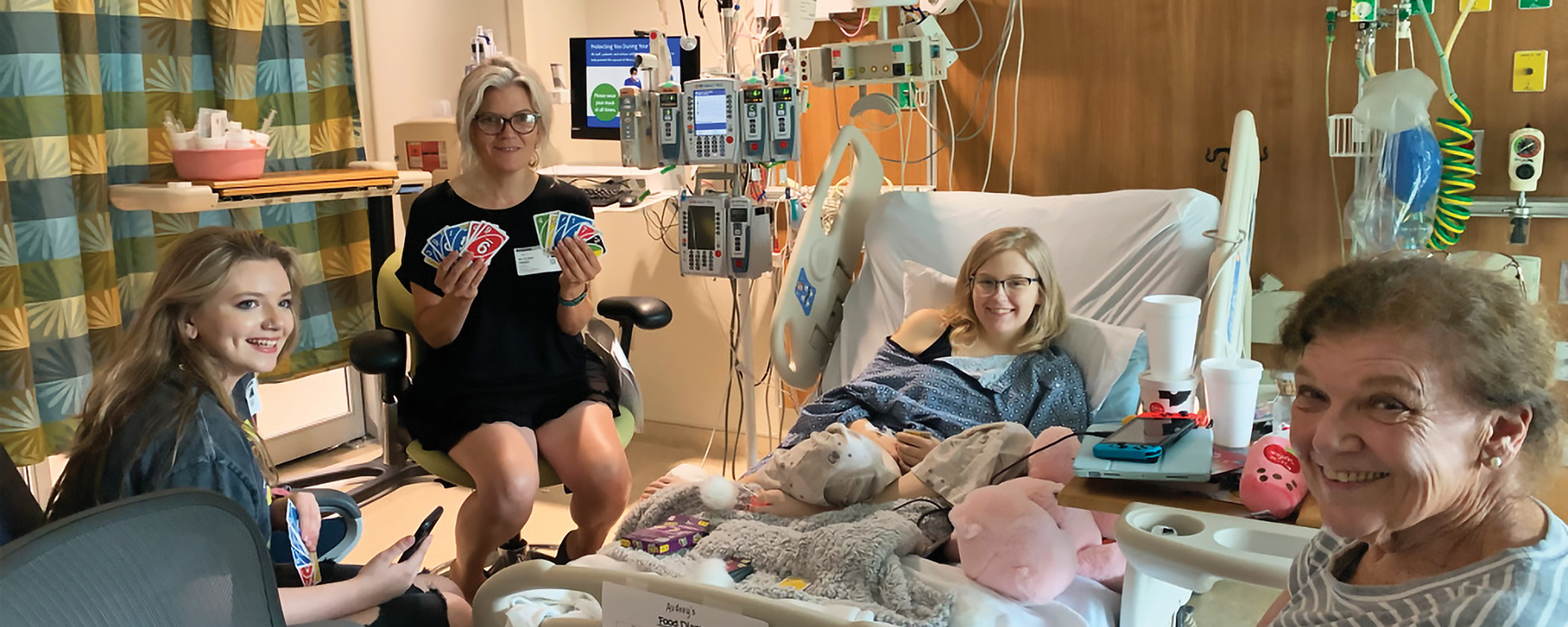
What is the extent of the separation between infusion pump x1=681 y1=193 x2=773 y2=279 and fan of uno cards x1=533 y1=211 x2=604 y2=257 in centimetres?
60

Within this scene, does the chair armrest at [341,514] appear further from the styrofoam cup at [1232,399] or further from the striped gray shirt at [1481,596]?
the striped gray shirt at [1481,596]

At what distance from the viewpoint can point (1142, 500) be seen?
57.7 inches

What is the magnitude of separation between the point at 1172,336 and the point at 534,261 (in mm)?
1343

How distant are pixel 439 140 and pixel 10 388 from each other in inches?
52.6

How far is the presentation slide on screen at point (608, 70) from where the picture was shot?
12.3ft

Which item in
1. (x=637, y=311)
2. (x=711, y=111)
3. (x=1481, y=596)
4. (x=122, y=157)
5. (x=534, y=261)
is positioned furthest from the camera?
(x=122, y=157)

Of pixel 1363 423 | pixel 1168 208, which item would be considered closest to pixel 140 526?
pixel 1363 423

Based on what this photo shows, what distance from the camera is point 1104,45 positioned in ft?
10.7

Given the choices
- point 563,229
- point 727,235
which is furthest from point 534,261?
point 727,235

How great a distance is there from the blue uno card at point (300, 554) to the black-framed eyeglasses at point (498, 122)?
3.28ft

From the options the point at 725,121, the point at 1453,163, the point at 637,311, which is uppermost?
the point at 725,121

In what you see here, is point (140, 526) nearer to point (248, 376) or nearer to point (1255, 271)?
point (248, 376)

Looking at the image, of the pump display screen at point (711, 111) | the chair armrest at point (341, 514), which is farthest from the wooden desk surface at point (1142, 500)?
the pump display screen at point (711, 111)

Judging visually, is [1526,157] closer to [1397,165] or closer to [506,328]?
[1397,165]
